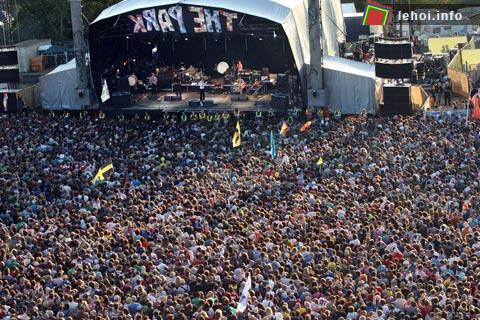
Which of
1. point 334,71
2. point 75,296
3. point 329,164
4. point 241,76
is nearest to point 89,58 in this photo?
point 241,76

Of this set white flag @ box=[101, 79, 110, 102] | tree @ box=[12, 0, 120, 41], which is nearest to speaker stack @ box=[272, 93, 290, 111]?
white flag @ box=[101, 79, 110, 102]

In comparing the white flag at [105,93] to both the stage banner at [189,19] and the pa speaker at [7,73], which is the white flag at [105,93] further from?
the pa speaker at [7,73]

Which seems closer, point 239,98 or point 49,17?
point 239,98

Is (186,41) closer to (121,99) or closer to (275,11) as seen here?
(121,99)

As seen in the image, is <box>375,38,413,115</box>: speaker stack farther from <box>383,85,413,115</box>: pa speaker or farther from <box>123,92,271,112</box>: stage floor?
<box>123,92,271,112</box>: stage floor

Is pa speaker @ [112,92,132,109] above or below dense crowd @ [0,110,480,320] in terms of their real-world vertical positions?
above

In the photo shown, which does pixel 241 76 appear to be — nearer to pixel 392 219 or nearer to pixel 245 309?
pixel 392 219

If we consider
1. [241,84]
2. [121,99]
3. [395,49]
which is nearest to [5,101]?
[121,99]
